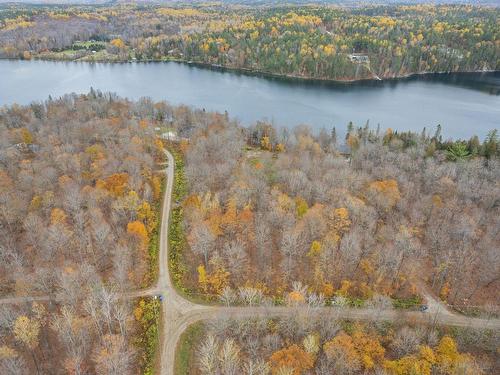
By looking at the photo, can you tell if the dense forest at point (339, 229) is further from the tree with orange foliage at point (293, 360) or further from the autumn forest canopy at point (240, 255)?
the tree with orange foliage at point (293, 360)

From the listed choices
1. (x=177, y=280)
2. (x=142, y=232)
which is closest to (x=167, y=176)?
(x=142, y=232)

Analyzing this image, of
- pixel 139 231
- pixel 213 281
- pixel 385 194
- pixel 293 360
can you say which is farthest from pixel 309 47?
pixel 293 360

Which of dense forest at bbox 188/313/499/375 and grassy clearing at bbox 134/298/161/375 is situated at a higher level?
dense forest at bbox 188/313/499/375

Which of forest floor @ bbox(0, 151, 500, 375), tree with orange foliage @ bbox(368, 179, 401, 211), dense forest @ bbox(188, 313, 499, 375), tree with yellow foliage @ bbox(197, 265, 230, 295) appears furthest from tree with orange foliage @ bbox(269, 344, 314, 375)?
tree with orange foliage @ bbox(368, 179, 401, 211)

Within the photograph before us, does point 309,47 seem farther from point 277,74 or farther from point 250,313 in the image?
point 250,313

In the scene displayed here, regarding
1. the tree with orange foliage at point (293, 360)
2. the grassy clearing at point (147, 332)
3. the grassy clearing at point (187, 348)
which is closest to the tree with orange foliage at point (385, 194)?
the tree with orange foliage at point (293, 360)

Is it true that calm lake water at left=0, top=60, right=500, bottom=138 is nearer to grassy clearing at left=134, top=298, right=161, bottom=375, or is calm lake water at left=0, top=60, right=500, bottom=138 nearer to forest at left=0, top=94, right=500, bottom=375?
forest at left=0, top=94, right=500, bottom=375
